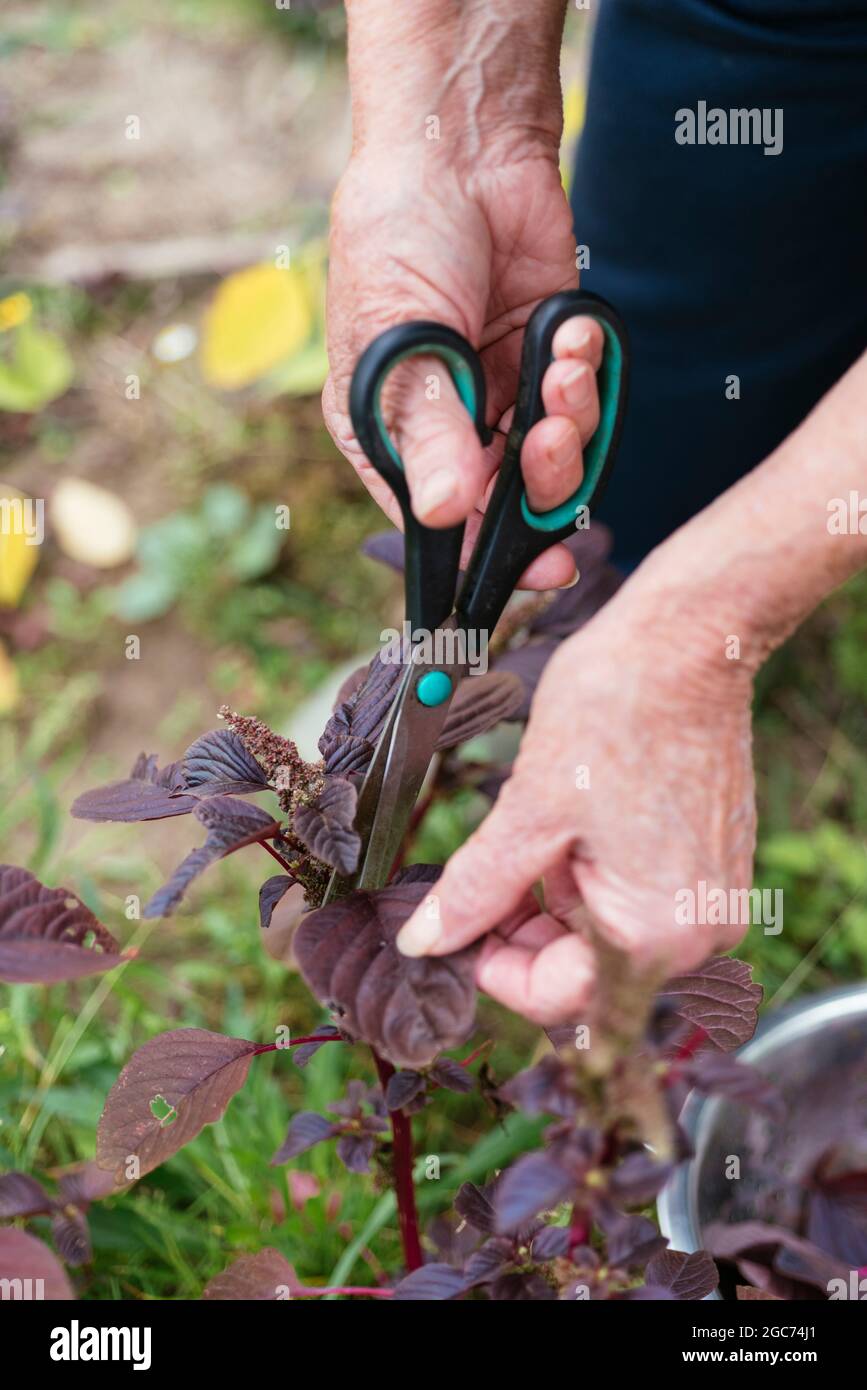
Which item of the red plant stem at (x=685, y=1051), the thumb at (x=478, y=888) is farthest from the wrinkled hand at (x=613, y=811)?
the red plant stem at (x=685, y=1051)

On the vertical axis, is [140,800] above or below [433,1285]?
above

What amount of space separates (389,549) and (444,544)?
0.37 m

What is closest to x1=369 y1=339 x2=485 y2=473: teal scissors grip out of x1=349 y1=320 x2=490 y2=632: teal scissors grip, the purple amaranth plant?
x1=349 y1=320 x2=490 y2=632: teal scissors grip

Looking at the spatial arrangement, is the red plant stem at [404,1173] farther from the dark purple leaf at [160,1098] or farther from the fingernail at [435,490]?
the fingernail at [435,490]

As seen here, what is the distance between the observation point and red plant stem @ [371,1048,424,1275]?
106cm

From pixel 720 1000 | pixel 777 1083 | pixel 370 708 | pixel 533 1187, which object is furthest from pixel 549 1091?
pixel 777 1083

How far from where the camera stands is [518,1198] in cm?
70

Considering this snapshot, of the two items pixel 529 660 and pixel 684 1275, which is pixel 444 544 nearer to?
pixel 529 660

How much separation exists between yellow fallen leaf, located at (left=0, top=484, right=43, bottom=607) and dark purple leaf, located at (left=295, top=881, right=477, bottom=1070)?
164cm

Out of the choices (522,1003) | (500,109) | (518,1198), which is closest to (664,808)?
(522,1003)

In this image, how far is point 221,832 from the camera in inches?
34.7

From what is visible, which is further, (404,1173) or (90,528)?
(90,528)

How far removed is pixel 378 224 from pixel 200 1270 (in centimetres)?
123

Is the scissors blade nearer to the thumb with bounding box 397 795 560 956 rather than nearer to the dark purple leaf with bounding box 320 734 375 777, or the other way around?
the dark purple leaf with bounding box 320 734 375 777
